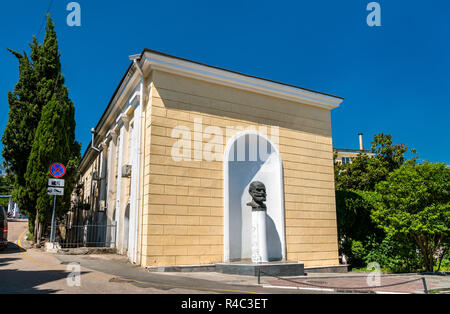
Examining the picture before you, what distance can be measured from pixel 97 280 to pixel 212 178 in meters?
5.11

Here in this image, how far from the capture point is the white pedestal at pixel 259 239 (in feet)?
35.3

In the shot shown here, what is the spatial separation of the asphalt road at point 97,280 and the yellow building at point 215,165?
127 cm

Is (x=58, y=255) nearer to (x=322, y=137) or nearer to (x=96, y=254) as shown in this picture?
A: (x=96, y=254)

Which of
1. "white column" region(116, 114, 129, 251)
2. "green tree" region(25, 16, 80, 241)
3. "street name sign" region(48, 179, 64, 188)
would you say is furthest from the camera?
"white column" region(116, 114, 129, 251)

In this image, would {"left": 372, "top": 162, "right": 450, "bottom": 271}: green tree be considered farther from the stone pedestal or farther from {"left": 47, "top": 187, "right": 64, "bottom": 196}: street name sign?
{"left": 47, "top": 187, "right": 64, "bottom": 196}: street name sign

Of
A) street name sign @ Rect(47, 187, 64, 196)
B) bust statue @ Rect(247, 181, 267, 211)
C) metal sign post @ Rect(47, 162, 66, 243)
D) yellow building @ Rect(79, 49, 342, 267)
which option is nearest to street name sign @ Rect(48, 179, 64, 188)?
metal sign post @ Rect(47, 162, 66, 243)

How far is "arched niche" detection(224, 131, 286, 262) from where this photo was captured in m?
12.0

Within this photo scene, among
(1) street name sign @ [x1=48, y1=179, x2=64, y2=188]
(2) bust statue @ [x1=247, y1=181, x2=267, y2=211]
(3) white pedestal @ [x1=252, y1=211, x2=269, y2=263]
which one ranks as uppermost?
(1) street name sign @ [x1=48, y1=179, x2=64, y2=188]

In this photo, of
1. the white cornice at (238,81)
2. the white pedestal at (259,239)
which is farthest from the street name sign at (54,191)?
the white pedestal at (259,239)

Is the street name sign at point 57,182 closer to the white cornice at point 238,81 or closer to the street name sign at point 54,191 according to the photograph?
the street name sign at point 54,191

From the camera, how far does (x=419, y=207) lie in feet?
43.2

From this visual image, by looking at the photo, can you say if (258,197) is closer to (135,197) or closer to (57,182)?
(135,197)

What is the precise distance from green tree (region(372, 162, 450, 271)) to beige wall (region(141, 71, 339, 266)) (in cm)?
221

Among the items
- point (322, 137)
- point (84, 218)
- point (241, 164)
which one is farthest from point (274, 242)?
point (84, 218)
